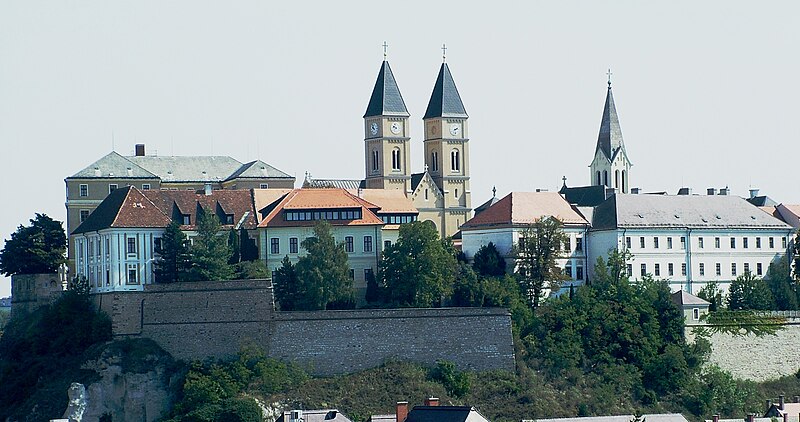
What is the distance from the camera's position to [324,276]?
7631cm

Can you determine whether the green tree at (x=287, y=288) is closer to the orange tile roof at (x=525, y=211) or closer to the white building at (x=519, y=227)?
the white building at (x=519, y=227)

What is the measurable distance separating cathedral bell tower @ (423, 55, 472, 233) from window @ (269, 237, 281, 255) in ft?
45.5

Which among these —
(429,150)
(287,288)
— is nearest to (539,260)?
(287,288)

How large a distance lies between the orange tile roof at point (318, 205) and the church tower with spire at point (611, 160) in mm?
21631

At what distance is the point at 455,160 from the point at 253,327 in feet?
71.2

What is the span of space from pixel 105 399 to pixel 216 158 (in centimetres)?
2345

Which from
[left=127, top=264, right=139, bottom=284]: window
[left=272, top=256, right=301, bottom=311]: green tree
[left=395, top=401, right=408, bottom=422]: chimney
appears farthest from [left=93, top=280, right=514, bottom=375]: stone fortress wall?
[left=395, top=401, right=408, bottom=422]: chimney

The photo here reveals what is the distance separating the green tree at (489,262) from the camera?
81.4 metres

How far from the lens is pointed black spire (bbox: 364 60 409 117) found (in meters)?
92.4

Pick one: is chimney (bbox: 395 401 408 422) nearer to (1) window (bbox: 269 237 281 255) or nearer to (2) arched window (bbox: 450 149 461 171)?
(1) window (bbox: 269 237 281 255)

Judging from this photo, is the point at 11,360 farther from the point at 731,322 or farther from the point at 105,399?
the point at 731,322

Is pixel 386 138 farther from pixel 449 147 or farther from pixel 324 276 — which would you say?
pixel 324 276

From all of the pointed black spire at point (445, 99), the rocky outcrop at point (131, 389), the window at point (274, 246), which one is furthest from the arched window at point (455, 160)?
the rocky outcrop at point (131, 389)

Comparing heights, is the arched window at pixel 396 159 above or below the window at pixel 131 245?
above
